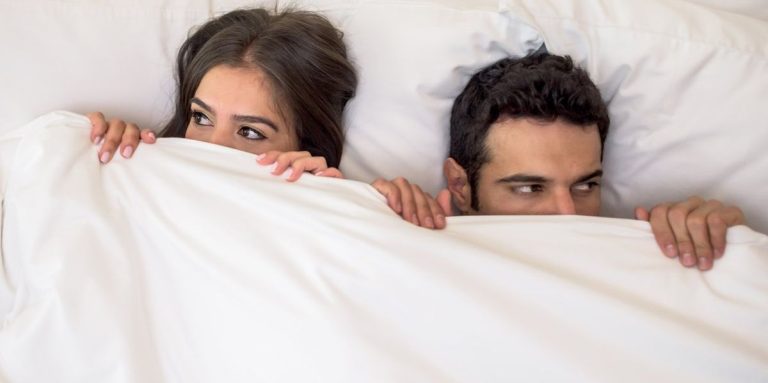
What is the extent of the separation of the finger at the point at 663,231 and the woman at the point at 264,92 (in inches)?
13.0

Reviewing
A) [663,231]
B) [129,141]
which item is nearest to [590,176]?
[663,231]

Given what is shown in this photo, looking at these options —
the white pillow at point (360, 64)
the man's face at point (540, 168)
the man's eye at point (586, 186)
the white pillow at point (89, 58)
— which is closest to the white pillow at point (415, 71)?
the white pillow at point (360, 64)

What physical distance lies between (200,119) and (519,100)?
20.5 inches

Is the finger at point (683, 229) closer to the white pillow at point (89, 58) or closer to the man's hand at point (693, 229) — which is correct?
the man's hand at point (693, 229)

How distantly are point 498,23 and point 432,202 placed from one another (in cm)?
39

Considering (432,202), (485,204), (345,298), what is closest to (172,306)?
(345,298)

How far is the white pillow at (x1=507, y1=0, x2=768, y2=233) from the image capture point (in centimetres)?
119

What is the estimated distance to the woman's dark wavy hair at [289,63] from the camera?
1.20 metres

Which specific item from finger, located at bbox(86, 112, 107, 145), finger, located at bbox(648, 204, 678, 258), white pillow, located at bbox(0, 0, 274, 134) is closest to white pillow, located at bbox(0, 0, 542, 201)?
white pillow, located at bbox(0, 0, 274, 134)

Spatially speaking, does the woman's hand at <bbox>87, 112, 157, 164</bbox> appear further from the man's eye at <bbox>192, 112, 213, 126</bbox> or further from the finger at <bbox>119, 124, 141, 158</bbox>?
the man's eye at <bbox>192, 112, 213, 126</bbox>

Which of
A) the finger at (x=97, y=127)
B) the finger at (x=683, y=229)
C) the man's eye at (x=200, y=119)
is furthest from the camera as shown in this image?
the man's eye at (x=200, y=119)

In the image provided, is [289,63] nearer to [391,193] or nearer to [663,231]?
[391,193]

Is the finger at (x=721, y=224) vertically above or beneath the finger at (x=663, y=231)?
above

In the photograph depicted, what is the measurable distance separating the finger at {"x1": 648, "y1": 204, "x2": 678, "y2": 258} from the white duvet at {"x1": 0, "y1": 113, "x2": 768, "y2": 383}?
21 millimetres
